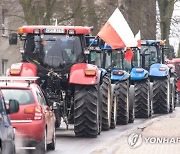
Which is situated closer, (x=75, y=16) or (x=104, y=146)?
(x=104, y=146)

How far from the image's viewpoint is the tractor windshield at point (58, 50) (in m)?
20.6

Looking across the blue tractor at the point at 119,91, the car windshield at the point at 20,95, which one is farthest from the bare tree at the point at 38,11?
the car windshield at the point at 20,95

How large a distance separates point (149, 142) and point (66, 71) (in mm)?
3600

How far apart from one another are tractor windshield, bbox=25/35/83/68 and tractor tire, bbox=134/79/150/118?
24.5 feet

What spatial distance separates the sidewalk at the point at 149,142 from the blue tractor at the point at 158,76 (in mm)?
7016

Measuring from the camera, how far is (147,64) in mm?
31078

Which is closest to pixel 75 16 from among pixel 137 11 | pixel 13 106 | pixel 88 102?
pixel 137 11

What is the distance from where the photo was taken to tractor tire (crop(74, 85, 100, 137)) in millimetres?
19797

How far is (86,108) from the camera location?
65.0ft

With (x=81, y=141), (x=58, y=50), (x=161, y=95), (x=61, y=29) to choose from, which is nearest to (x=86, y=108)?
(x=81, y=141)

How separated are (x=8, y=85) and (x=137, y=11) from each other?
3403 cm

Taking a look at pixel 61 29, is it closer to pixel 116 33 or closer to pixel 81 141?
pixel 116 33

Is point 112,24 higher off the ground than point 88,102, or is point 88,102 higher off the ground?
point 112,24

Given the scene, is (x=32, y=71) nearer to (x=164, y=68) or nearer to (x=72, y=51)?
(x=72, y=51)
